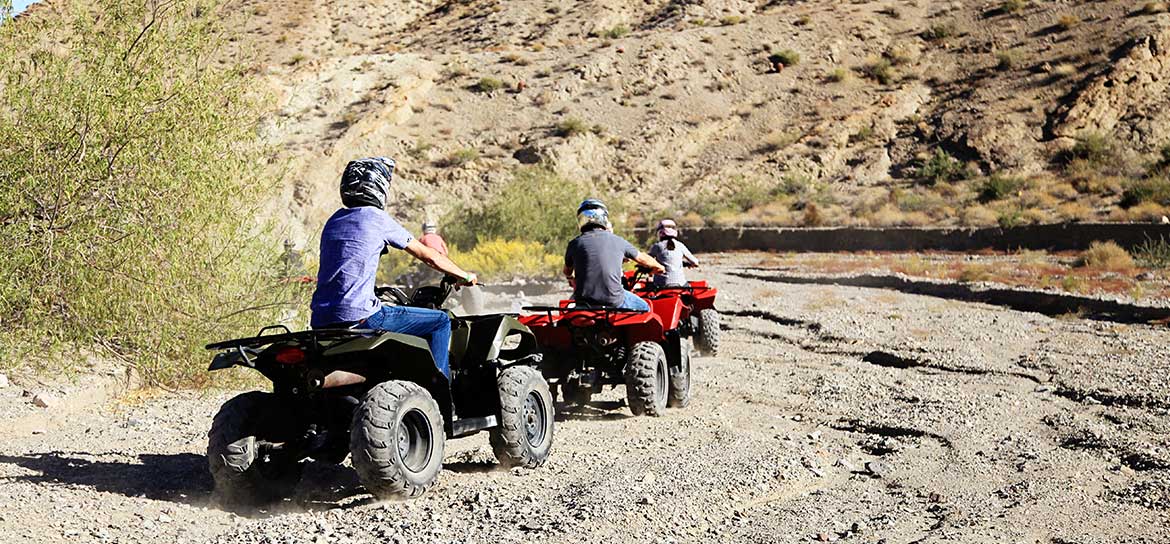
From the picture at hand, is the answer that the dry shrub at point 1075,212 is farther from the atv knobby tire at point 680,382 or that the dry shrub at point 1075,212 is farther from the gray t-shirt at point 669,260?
the atv knobby tire at point 680,382

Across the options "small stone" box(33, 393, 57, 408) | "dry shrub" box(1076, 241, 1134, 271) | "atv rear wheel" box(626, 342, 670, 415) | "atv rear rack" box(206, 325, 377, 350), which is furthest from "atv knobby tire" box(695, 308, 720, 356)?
"dry shrub" box(1076, 241, 1134, 271)

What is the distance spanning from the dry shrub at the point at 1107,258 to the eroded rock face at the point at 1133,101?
67.3 ft

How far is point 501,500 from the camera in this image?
687 centimetres

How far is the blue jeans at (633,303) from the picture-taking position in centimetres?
1030

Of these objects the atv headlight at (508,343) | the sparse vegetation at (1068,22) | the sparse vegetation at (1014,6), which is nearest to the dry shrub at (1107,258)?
the atv headlight at (508,343)

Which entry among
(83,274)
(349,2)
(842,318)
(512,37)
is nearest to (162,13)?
(83,274)

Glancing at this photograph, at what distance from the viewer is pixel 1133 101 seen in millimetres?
52750

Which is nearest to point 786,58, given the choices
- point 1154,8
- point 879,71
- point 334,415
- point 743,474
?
point 879,71

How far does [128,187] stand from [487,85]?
169 ft

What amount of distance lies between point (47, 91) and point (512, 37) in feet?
207

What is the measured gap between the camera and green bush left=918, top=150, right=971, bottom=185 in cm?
5131

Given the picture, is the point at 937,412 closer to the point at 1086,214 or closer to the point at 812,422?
the point at 812,422

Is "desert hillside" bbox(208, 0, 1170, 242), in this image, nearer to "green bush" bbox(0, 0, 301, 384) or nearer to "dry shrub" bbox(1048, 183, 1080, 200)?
"dry shrub" bbox(1048, 183, 1080, 200)

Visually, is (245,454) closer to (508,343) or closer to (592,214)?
(508,343)
